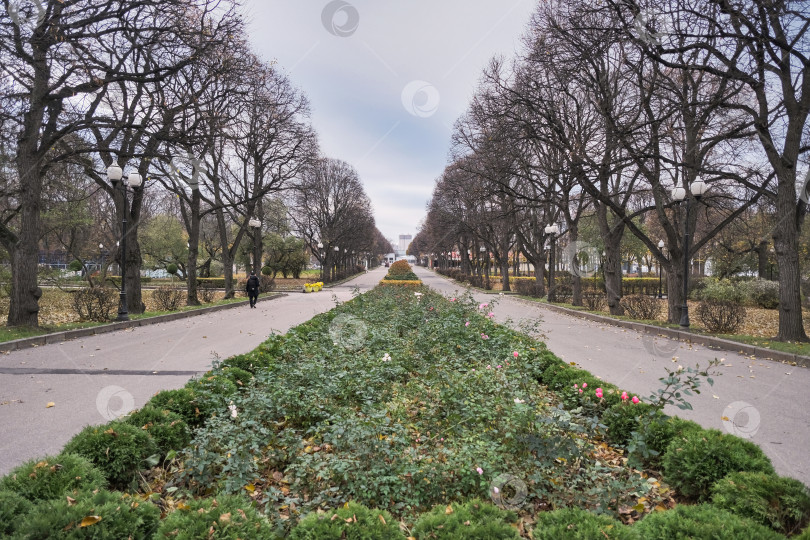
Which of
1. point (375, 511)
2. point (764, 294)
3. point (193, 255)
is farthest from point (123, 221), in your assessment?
point (764, 294)

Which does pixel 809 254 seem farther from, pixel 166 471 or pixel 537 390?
pixel 166 471

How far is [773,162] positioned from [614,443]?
1033cm

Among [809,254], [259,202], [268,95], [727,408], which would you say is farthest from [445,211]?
[727,408]

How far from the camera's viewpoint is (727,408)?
18.7 ft

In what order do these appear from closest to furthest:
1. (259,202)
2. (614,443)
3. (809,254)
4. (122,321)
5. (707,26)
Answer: (614,443) → (707,26) → (122,321) → (809,254) → (259,202)

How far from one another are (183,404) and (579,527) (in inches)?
148

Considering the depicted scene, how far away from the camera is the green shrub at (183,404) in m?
4.38

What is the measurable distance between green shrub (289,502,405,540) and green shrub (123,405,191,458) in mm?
1974

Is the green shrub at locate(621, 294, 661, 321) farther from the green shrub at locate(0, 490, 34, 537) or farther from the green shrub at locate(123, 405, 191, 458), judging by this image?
the green shrub at locate(0, 490, 34, 537)

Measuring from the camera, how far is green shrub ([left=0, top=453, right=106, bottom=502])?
2.79m

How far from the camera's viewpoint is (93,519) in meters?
2.49

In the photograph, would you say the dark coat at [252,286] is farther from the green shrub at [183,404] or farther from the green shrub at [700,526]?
the green shrub at [700,526]

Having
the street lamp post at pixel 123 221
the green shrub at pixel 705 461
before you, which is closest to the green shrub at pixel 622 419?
the green shrub at pixel 705 461

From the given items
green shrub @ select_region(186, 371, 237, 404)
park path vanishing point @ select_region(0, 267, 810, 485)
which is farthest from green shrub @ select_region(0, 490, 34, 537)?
green shrub @ select_region(186, 371, 237, 404)
